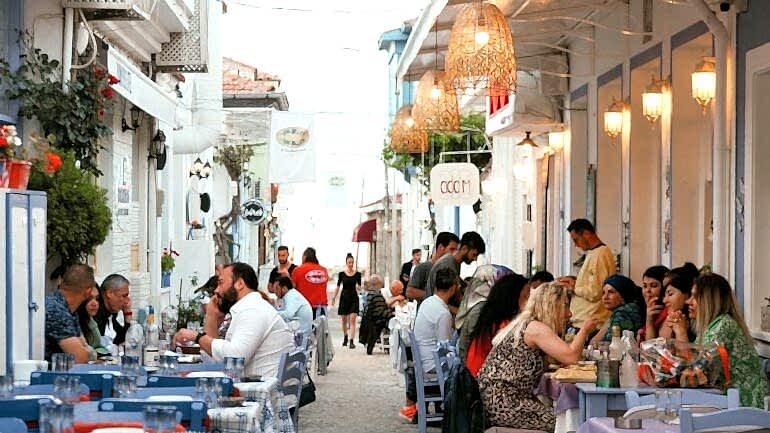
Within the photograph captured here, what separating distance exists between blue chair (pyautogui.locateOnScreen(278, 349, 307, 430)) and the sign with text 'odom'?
15673mm

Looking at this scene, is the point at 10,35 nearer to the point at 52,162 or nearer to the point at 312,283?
the point at 52,162

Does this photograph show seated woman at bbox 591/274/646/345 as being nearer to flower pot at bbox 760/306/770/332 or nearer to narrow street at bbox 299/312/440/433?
flower pot at bbox 760/306/770/332

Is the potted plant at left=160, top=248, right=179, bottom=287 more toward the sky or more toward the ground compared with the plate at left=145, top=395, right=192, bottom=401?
more toward the sky

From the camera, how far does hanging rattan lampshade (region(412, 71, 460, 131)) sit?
56.0 ft

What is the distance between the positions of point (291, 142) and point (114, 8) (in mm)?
14473

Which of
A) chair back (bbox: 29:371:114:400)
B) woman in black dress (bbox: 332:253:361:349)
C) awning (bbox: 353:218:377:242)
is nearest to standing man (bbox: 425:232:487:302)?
chair back (bbox: 29:371:114:400)

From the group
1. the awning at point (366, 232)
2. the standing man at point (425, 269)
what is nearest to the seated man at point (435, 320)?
the standing man at point (425, 269)

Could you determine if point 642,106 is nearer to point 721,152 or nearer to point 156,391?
point 721,152

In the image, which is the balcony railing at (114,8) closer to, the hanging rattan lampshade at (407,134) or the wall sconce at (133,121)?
the wall sconce at (133,121)

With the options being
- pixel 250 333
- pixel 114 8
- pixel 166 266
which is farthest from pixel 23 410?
pixel 166 266

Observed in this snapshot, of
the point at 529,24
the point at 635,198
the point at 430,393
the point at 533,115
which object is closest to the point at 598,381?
the point at 430,393

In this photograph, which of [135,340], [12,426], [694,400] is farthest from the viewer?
[135,340]

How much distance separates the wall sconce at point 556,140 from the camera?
20.0 meters

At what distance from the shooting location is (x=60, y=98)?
518 inches
